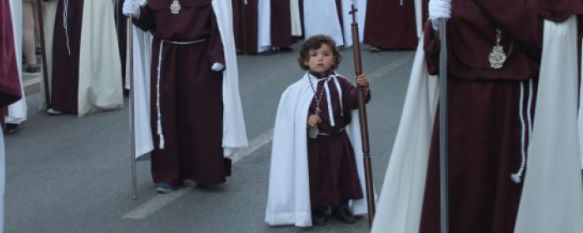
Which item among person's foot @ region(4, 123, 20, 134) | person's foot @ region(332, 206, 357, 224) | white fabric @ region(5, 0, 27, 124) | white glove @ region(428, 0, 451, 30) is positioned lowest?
person's foot @ region(332, 206, 357, 224)

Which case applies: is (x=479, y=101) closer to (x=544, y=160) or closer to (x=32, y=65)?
(x=544, y=160)

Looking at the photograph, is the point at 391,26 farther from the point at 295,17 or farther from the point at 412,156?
the point at 412,156

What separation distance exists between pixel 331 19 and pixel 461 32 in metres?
10.8

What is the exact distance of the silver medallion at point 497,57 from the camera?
4.51 metres

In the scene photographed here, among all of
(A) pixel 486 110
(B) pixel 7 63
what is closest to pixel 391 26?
(B) pixel 7 63

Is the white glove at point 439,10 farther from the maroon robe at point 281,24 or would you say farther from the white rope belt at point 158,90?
the maroon robe at point 281,24

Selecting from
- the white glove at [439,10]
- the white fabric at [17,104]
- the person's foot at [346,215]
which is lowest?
the person's foot at [346,215]

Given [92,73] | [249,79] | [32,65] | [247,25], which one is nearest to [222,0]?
[92,73]

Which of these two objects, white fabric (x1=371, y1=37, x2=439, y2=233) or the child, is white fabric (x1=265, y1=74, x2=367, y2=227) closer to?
the child

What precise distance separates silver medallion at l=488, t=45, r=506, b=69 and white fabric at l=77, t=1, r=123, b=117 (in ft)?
21.9

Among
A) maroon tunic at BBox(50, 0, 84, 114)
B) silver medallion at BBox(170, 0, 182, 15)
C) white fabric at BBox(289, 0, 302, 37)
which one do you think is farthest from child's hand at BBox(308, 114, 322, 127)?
white fabric at BBox(289, 0, 302, 37)

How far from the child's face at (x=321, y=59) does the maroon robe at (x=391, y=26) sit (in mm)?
8294

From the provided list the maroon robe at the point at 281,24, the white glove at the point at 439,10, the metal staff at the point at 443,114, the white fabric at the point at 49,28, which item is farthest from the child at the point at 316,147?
the maroon robe at the point at 281,24

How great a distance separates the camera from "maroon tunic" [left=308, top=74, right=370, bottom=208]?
627 cm
